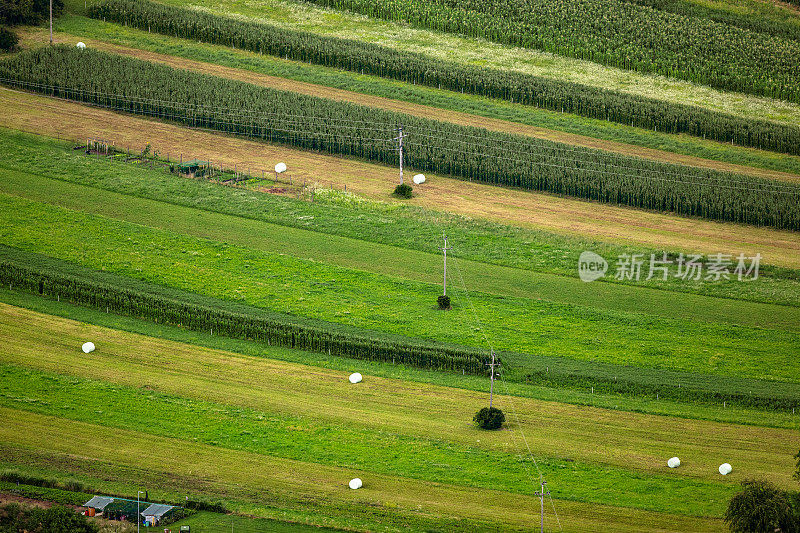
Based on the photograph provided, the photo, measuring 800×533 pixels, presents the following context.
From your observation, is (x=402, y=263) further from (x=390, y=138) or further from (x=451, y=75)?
(x=451, y=75)

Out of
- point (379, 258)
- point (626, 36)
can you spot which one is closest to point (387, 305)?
point (379, 258)

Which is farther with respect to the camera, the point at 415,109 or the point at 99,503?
the point at 415,109

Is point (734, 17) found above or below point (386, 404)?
above

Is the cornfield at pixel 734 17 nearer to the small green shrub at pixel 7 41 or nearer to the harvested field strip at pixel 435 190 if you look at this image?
the harvested field strip at pixel 435 190

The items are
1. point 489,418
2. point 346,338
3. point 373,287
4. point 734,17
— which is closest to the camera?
point 489,418

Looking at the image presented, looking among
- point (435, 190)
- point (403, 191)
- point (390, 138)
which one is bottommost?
point (435, 190)

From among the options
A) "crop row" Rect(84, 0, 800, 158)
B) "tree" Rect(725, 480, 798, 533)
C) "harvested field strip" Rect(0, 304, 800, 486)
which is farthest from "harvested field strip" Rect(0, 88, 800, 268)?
"tree" Rect(725, 480, 798, 533)

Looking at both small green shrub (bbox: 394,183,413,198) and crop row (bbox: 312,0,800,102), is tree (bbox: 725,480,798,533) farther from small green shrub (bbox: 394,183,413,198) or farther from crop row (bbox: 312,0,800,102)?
crop row (bbox: 312,0,800,102)

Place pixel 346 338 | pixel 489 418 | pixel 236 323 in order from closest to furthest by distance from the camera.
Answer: pixel 489 418
pixel 346 338
pixel 236 323
